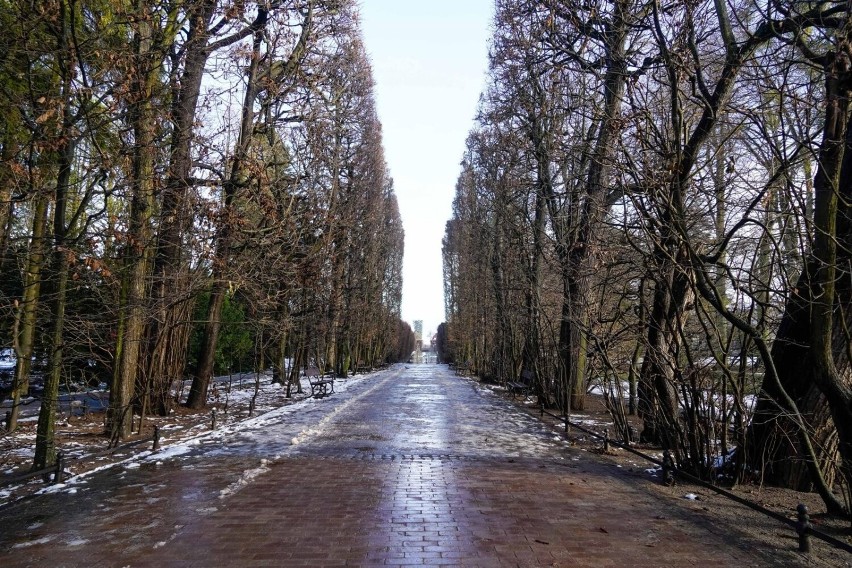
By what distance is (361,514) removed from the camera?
268 inches

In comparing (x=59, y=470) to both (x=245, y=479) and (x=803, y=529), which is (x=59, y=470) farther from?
(x=803, y=529)

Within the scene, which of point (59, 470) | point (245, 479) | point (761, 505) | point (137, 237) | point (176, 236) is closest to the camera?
point (761, 505)

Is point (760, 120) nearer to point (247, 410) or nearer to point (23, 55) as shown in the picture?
point (23, 55)

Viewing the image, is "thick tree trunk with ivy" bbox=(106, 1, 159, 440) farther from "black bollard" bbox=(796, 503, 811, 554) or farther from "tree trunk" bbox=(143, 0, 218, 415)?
"black bollard" bbox=(796, 503, 811, 554)

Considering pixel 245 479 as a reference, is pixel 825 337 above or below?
above

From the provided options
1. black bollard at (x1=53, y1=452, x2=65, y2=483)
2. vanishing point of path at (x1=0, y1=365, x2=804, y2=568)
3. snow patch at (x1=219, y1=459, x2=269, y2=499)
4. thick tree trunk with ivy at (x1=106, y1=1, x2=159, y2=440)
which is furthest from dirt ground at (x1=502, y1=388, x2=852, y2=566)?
black bollard at (x1=53, y1=452, x2=65, y2=483)

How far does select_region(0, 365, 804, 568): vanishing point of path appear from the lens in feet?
18.0

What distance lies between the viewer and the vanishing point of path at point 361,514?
18.0 feet

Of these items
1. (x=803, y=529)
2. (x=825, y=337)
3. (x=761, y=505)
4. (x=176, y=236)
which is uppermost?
(x=176, y=236)

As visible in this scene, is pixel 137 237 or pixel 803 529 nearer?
pixel 803 529

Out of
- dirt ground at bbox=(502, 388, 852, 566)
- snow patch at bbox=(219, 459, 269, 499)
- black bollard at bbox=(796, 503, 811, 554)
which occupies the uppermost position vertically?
black bollard at bbox=(796, 503, 811, 554)

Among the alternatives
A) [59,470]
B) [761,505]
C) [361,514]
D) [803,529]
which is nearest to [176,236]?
[59,470]

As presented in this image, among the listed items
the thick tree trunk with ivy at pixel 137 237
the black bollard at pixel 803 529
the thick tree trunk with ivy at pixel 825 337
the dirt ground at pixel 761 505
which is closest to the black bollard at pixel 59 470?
the thick tree trunk with ivy at pixel 137 237

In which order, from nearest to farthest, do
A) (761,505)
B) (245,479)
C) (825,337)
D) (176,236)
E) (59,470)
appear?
1. (825,337)
2. (761,505)
3. (59,470)
4. (245,479)
5. (176,236)
